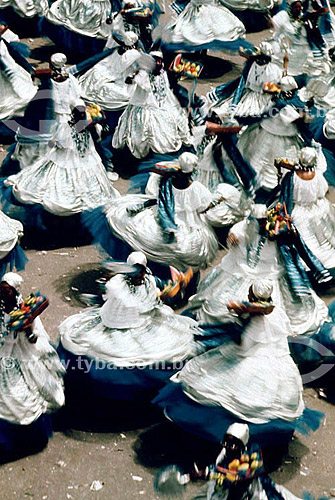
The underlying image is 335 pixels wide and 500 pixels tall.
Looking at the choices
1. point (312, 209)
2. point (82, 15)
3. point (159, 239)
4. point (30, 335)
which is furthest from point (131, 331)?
point (82, 15)

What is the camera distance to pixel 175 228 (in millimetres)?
10547

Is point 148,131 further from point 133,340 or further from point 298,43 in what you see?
point 133,340

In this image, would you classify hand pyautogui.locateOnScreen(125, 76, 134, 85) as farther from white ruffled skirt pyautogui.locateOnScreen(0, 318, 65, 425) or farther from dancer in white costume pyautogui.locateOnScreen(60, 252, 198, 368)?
white ruffled skirt pyautogui.locateOnScreen(0, 318, 65, 425)

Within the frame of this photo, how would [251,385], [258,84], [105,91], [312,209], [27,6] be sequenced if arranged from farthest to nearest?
[27,6] < [105,91] < [258,84] < [312,209] < [251,385]

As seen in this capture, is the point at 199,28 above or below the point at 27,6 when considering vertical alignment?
above

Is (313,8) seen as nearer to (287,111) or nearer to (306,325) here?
(287,111)

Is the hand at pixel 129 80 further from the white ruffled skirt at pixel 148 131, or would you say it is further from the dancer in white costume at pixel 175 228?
the dancer in white costume at pixel 175 228

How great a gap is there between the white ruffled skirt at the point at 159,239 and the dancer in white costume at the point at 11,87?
3387 mm

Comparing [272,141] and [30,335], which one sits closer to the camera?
[30,335]

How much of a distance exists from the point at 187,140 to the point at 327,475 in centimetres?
558

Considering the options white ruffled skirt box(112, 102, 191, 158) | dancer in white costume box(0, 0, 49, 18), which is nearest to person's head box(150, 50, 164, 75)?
white ruffled skirt box(112, 102, 191, 158)

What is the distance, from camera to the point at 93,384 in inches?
356

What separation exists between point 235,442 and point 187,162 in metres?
3.70

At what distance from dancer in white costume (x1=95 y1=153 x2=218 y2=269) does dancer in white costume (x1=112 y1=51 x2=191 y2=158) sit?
7.46 ft
